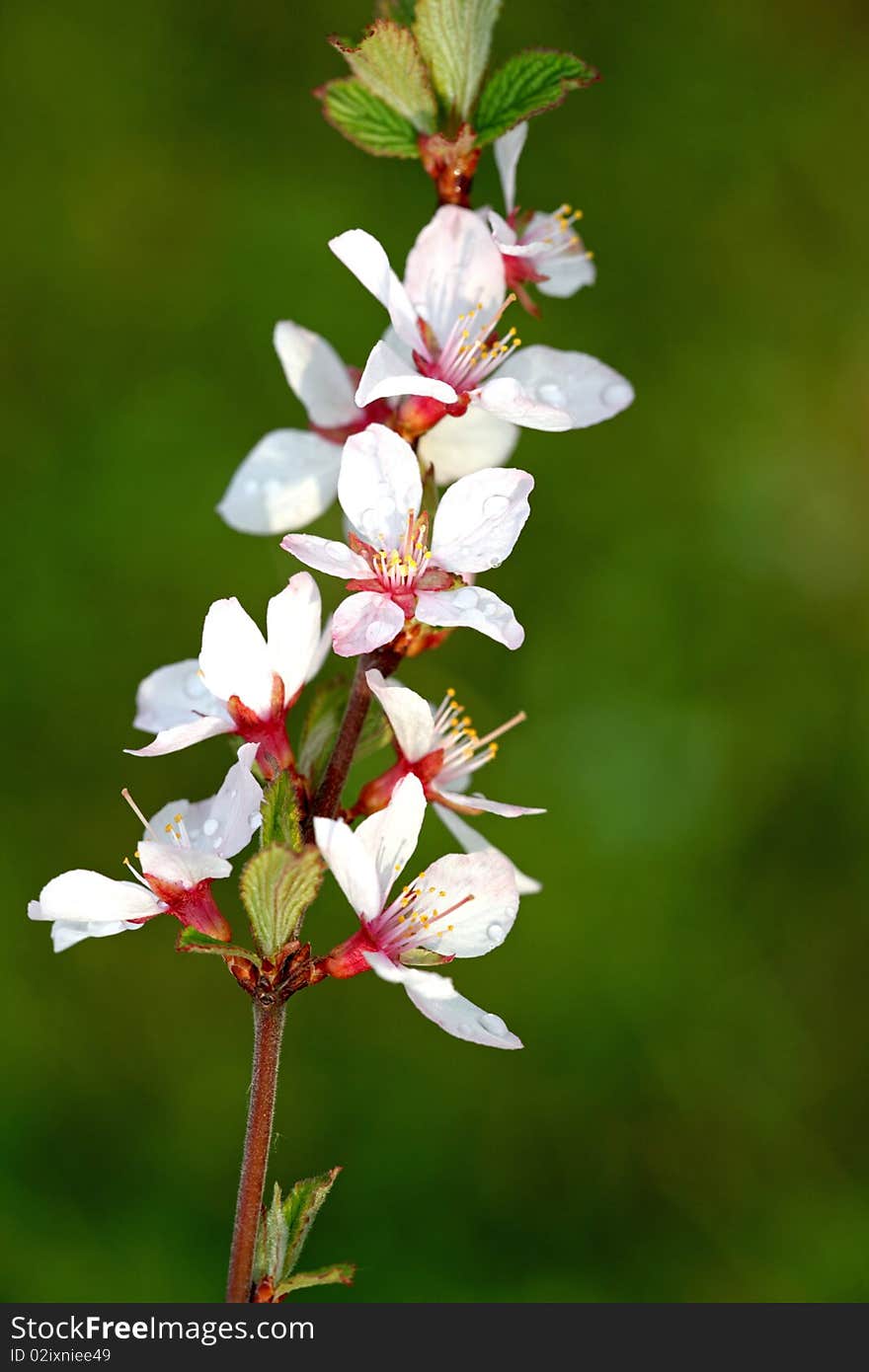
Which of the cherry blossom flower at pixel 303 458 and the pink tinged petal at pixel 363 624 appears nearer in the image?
the pink tinged petal at pixel 363 624

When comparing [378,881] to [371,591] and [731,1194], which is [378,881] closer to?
[371,591]

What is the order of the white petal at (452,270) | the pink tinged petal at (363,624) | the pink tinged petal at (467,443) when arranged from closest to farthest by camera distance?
the pink tinged petal at (363,624) → the white petal at (452,270) → the pink tinged petal at (467,443)

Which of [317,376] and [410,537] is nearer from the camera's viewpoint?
[410,537]

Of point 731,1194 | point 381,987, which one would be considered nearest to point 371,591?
point 381,987

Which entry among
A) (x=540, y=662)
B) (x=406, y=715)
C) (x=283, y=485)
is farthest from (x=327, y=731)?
(x=540, y=662)

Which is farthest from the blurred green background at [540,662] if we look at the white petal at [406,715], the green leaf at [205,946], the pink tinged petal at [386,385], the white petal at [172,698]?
the pink tinged petal at [386,385]

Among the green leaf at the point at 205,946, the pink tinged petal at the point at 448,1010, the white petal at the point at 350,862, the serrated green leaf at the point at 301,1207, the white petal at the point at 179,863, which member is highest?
the white petal at the point at 179,863

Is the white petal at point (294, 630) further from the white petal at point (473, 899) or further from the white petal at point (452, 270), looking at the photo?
the white petal at point (452, 270)

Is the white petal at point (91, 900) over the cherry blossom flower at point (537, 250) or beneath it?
beneath

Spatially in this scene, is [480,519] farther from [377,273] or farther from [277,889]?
[277,889]
